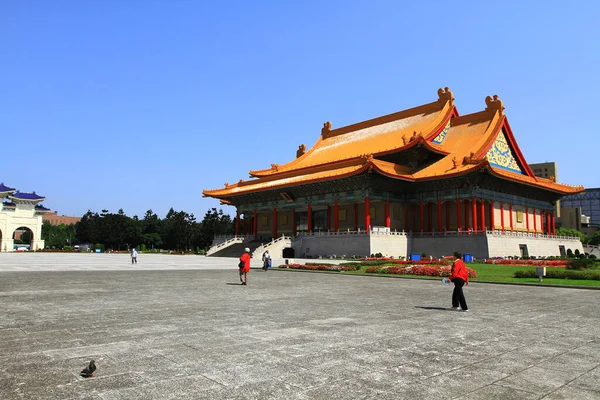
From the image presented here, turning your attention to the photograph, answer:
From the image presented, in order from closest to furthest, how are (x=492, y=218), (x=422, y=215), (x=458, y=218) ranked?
(x=458, y=218), (x=492, y=218), (x=422, y=215)

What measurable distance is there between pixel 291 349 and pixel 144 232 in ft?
337

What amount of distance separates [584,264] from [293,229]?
31297 millimetres

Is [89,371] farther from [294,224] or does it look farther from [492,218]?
[294,224]

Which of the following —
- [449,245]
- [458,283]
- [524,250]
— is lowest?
[458,283]

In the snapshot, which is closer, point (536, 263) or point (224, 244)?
point (536, 263)

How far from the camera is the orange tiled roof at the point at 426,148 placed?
42031 mm

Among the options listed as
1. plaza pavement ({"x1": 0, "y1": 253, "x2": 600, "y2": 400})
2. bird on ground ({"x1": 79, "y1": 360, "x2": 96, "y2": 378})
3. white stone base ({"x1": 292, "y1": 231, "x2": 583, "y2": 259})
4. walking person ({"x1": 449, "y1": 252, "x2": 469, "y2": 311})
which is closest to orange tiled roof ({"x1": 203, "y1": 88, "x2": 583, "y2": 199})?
white stone base ({"x1": 292, "y1": 231, "x2": 583, "y2": 259})

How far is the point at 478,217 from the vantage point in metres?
40.5

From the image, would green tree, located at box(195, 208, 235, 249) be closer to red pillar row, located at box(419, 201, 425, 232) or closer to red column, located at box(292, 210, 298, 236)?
red column, located at box(292, 210, 298, 236)

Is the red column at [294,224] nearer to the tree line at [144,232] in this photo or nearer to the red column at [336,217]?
the red column at [336,217]

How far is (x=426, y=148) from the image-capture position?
1730 inches

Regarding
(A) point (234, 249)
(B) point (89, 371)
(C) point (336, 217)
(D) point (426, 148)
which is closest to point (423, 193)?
(D) point (426, 148)

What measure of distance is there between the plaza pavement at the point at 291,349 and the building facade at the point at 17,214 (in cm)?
7289

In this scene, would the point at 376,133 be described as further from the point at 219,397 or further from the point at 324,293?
the point at 219,397
